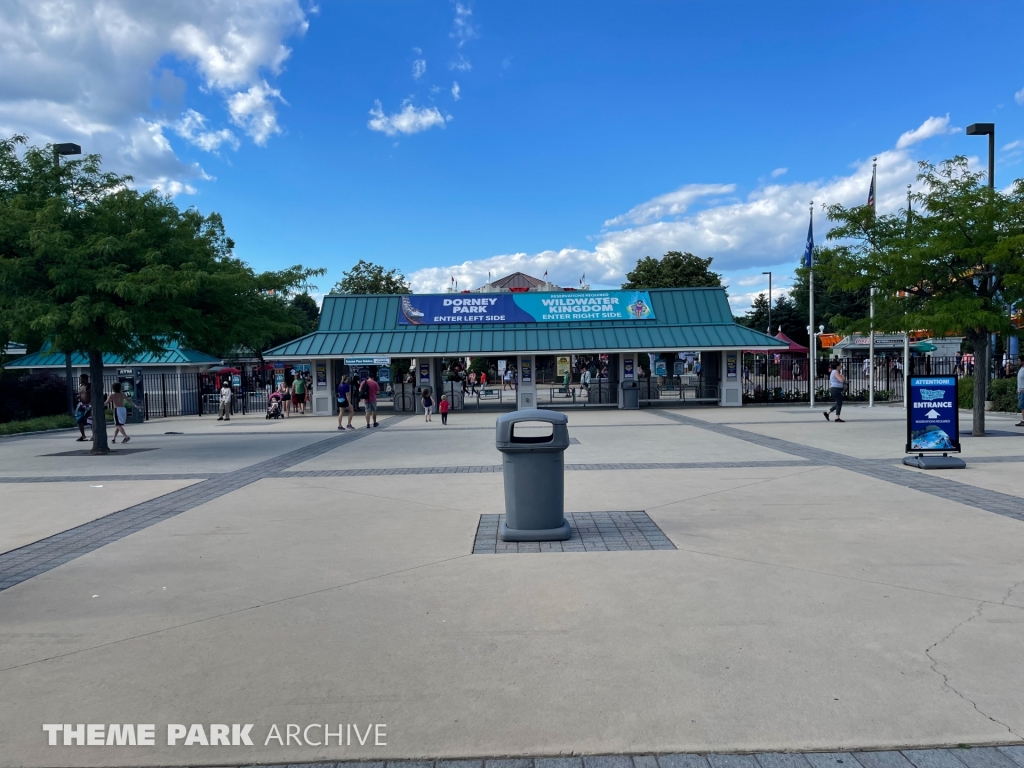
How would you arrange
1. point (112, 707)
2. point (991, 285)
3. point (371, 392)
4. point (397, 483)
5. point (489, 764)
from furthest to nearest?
point (371, 392) < point (991, 285) < point (397, 483) < point (112, 707) < point (489, 764)

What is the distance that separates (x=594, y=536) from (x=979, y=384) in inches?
470

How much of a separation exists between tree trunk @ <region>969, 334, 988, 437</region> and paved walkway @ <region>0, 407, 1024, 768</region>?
593cm

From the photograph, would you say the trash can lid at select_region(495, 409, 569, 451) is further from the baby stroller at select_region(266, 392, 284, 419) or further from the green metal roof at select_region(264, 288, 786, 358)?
the baby stroller at select_region(266, 392, 284, 419)

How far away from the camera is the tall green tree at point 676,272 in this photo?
55062mm

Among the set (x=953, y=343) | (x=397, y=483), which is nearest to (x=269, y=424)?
(x=397, y=483)

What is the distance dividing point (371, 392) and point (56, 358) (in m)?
21.5

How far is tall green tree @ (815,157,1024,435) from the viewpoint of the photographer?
14484mm

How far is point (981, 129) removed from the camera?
1878 cm

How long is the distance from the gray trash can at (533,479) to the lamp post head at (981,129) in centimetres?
1776

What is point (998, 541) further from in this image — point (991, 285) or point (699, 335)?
point (699, 335)

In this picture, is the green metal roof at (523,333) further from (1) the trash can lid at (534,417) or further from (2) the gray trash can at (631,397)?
(1) the trash can lid at (534,417)

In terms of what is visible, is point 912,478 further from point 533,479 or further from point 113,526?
point 113,526

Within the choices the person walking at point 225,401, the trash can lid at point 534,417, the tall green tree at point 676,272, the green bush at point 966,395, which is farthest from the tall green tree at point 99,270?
the tall green tree at point 676,272

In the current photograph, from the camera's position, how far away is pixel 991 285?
1541 cm
